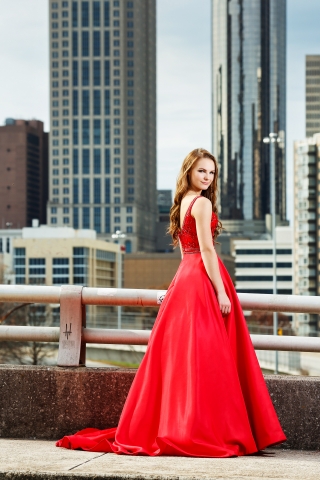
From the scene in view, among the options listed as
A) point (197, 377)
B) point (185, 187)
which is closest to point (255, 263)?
point (185, 187)

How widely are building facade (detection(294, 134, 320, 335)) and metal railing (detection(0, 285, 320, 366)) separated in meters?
138

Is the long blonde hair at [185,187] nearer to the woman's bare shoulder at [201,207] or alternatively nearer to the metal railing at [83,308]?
the woman's bare shoulder at [201,207]

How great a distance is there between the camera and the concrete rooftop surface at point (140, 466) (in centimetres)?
430

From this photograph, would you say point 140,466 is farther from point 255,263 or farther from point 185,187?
point 255,263

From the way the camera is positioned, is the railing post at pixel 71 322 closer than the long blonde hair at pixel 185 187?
No

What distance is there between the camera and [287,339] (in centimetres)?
600

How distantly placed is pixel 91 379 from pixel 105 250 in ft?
558

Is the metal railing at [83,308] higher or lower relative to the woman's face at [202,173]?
lower

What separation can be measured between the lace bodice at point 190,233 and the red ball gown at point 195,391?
0.02m

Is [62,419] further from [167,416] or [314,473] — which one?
[314,473]

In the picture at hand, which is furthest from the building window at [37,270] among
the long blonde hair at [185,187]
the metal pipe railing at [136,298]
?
the long blonde hair at [185,187]

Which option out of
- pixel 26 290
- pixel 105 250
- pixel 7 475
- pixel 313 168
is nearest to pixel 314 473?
pixel 7 475

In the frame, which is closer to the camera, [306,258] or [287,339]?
[287,339]

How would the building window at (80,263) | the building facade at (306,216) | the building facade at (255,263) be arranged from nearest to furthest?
the building facade at (306,216)
the building window at (80,263)
the building facade at (255,263)
